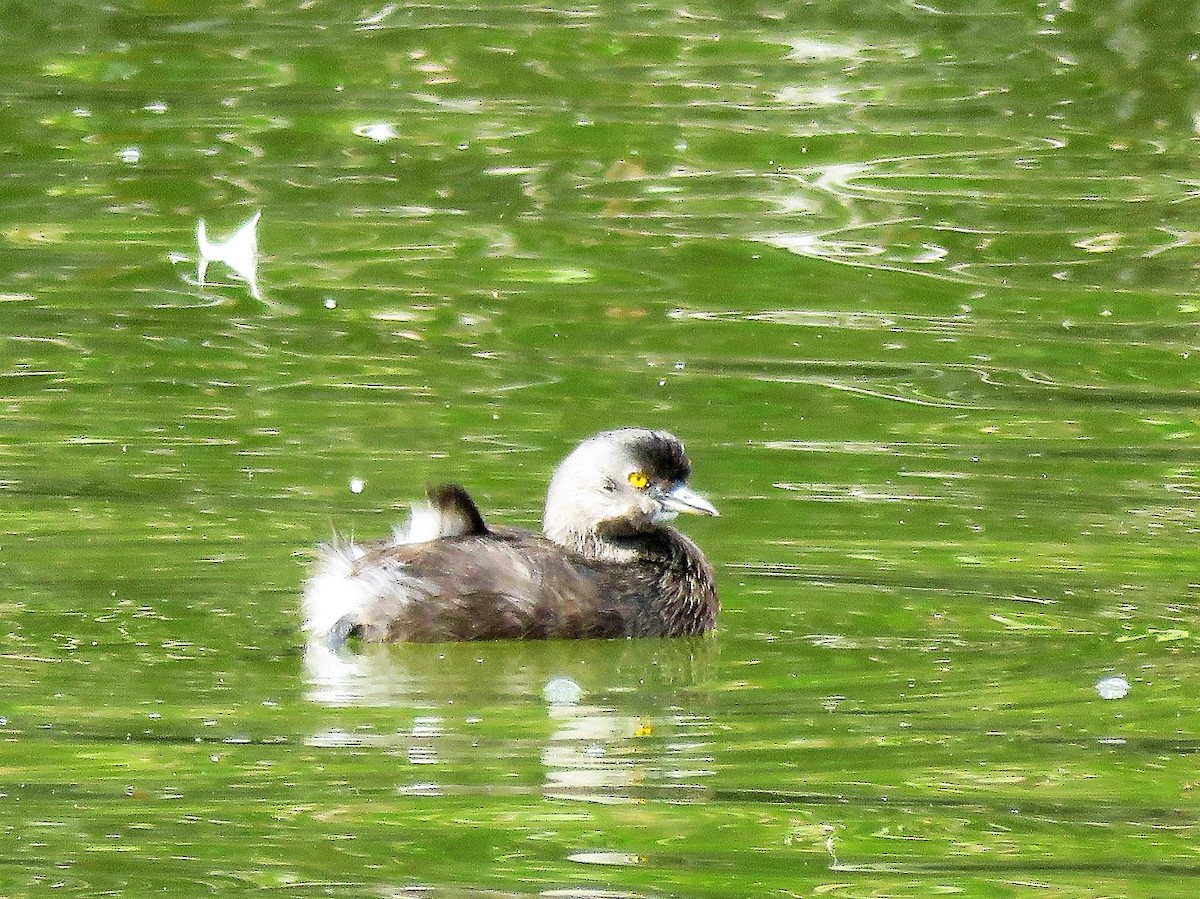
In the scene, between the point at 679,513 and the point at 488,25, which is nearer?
the point at 679,513

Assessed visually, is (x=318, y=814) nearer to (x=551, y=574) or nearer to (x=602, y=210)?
(x=551, y=574)

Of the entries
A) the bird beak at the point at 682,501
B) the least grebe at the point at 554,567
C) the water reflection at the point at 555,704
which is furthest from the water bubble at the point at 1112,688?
the bird beak at the point at 682,501

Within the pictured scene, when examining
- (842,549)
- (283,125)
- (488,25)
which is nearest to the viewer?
(842,549)

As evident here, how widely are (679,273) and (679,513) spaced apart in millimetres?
4867

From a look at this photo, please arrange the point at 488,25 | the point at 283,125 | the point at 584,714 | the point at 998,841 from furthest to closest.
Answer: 1. the point at 488,25
2. the point at 283,125
3. the point at 584,714
4. the point at 998,841

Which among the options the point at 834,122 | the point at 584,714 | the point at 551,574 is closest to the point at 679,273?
the point at 834,122

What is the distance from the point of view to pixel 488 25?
17.9 m

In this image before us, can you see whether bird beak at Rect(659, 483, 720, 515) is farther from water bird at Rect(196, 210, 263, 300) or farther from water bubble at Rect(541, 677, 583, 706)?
water bird at Rect(196, 210, 263, 300)

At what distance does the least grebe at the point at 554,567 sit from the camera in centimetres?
893

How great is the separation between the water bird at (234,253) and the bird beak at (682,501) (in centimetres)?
505

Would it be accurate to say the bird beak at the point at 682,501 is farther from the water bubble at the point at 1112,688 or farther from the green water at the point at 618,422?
the water bubble at the point at 1112,688

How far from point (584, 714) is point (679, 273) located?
635 cm

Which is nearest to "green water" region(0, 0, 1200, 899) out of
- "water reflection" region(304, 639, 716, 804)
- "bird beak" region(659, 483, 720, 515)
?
"water reflection" region(304, 639, 716, 804)

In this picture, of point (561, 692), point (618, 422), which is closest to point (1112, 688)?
point (561, 692)
